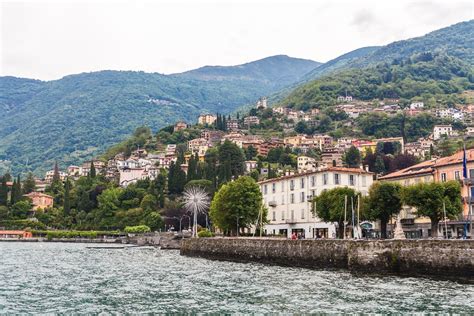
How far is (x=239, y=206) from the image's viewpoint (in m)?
79.2

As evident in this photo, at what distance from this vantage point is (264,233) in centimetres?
8969

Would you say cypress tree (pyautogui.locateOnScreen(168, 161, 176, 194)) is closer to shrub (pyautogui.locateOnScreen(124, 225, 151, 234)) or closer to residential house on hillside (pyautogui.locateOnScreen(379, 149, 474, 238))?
shrub (pyautogui.locateOnScreen(124, 225, 151, 234))

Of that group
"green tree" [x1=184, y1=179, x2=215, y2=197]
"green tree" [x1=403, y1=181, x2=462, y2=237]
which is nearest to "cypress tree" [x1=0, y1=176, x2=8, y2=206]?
"green tree" [x1=184, y1=179, x2=215, y2=197]

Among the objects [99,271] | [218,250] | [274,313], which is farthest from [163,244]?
[274,313]

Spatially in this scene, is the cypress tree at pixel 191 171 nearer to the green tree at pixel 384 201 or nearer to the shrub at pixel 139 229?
the shrub at pixel 139 229

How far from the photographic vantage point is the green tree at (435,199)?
5612cm

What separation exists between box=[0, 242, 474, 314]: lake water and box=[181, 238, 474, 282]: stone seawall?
6.50ft

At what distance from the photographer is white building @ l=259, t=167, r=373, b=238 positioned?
7862 centimetres

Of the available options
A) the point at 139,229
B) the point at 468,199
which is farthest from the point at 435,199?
the point at 139,229

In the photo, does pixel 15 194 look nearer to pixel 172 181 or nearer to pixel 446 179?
pixel 172 181

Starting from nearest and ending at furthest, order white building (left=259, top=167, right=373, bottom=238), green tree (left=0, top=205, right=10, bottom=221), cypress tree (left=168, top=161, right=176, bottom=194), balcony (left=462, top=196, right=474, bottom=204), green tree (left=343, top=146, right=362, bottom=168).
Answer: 1. balcony (left=462, top=196, right=474, bottom=204)
2. white building (left=259, top=167, right=373, bottom=238)
3. cypress tree (left=168, top=161, right=176, bottom=194)
4. green tree (left=0, top=205, right=10, bottom=221)
5. green tree (left=343, top=146, right=362, bottom=168)

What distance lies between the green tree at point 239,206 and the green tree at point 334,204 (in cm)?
1079

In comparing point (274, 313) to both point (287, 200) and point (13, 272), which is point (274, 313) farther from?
point (287, 200)

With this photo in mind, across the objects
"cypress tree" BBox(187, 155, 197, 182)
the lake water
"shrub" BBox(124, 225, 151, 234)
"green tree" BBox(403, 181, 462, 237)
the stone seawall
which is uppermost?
"cypress tree" BBox(187, 155, 197, 182)
